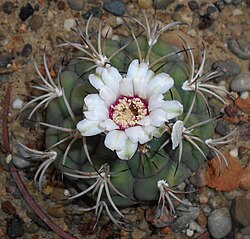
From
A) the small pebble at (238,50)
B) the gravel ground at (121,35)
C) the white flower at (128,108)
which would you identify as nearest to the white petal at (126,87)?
the white flower at (128,108)

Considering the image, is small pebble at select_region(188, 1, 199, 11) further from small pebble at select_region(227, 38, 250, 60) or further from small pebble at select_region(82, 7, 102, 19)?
small pebble at select_region(82, 7, 102, 19)

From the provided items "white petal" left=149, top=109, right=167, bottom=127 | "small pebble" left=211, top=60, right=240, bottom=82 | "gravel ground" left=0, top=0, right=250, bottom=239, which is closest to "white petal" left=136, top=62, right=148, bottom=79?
"white petal" left=149, top=109, right=167, bottom=127

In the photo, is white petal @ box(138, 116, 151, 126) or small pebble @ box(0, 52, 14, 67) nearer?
white petal @ box(138, 116, 151, 126)

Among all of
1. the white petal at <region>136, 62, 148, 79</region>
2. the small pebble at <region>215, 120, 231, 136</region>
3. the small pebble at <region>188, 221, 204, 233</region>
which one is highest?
the white petal at <region>136, 62, 148, 79</region>

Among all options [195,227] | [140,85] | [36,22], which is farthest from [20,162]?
[140,85]

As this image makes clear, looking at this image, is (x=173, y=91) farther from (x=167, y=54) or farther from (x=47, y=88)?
(x=47, y=88)

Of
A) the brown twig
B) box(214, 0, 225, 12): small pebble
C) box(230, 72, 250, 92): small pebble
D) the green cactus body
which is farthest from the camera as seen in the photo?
box(214, 0, 225, 12): small pebble
